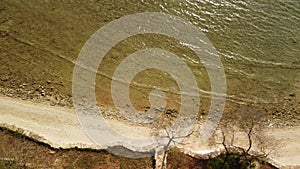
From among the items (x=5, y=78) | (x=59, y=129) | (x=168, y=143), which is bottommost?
(x=5, y=78)

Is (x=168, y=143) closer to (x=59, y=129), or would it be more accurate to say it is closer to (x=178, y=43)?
(x=59, y=129)

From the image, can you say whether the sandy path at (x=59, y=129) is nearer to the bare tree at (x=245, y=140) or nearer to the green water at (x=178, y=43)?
the bare tree at (x=245, y=140)

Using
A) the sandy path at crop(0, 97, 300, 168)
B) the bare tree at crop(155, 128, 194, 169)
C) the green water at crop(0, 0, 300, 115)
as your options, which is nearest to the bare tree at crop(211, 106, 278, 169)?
the sandy path at crop(0, 97, 300, 168)

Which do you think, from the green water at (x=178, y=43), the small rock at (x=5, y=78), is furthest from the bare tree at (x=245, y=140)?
the small rock at (x=5, y=78)

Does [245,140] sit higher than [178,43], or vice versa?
[178,43]

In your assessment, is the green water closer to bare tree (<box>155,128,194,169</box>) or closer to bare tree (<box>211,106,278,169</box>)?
bare tree (<box>211,106,278,169</box>)

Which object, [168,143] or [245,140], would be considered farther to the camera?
[245,140]

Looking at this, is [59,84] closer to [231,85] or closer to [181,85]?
[181,85]

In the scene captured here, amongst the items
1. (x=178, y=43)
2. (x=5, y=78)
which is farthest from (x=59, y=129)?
(x=178, y=43)
